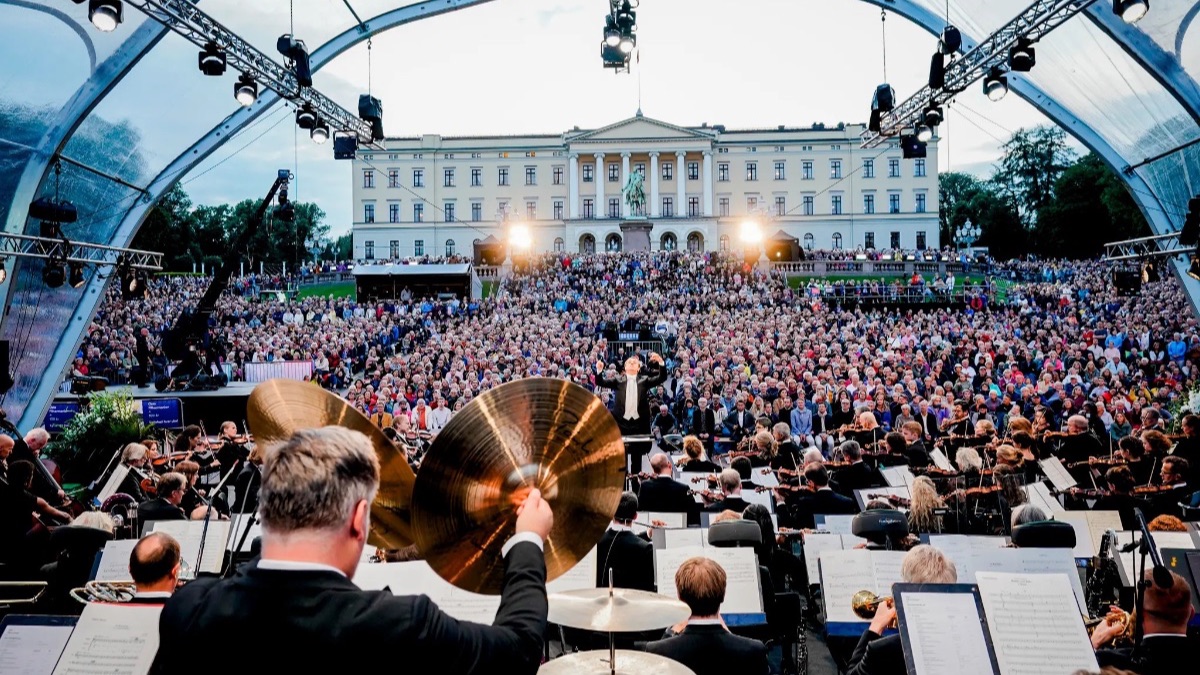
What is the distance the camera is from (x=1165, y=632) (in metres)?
3.51

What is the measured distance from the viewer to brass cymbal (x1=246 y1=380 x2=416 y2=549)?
231 centimetres

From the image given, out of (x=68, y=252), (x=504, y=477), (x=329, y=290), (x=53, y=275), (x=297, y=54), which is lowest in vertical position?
(x=504, y=477)

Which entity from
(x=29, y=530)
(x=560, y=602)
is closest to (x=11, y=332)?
(x=29, y=530)

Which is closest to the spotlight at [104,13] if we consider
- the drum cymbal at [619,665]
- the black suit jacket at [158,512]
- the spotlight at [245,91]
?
the spotlight at [245,91]

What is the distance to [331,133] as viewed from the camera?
14.9 metres

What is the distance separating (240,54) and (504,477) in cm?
1115

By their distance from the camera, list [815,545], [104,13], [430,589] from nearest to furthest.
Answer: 1. [430,589]
2. [815,545]
3. [104,13]

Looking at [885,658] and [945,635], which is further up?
[945,635]

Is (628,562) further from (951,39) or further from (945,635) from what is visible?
(951,39)

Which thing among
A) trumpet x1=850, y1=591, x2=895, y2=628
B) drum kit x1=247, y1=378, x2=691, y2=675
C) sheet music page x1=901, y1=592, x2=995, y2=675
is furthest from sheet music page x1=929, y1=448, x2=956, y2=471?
drum kit x1=247, y1=378, x2=691, y2=675

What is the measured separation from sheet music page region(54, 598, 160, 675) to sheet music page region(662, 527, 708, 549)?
3.15 m

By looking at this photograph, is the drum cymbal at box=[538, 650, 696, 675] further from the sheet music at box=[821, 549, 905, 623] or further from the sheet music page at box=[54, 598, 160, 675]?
the sheet music at box=[821, 549, 905, 623]

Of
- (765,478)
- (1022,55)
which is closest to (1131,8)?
(1022,55)

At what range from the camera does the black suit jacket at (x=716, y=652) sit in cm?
371
